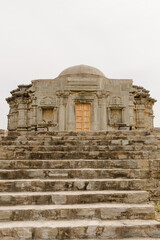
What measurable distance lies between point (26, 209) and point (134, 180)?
226 centimetres

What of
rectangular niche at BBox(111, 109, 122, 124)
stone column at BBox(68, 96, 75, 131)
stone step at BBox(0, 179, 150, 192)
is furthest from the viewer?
rectangular niche at BBox(111, 109, 122, 124)

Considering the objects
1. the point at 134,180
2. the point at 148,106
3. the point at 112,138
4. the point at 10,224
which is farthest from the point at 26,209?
the point at 148,106

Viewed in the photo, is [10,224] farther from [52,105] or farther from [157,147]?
[52,105]

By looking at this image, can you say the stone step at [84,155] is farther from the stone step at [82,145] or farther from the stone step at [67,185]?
the stone step at [67,185]

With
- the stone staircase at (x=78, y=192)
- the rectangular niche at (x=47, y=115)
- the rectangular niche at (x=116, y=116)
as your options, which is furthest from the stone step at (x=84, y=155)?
the rectangular niche at (x=47, y=115)

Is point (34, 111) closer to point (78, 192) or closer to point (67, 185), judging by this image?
point (67, 185)

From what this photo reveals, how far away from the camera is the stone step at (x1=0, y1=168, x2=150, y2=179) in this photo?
512 cm

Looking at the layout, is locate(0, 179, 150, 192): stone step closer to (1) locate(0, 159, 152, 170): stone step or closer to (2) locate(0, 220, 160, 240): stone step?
(1) locate(0, 159, 152, 170): stone step

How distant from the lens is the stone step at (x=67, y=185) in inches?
183

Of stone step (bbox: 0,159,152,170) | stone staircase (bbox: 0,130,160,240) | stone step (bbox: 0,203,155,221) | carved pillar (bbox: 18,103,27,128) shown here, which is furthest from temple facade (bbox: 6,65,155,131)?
stone step (bbox: 0,203,155,221)

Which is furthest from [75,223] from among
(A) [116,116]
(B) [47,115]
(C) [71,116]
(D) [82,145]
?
(A) [116,116]

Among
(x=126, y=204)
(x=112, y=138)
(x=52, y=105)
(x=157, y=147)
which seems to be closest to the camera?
(x=126, y=204)

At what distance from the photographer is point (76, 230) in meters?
3.54

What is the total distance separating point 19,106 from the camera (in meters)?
18.7
